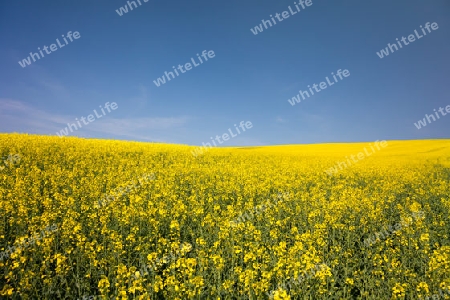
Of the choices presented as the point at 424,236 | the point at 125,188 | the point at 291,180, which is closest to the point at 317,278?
the point at 424,236

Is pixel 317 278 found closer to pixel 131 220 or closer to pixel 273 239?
pixel 273 239

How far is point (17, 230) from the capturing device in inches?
277

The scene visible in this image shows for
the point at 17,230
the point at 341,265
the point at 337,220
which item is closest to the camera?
the point at 341,265

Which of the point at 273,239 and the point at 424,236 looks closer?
the point at 424,236

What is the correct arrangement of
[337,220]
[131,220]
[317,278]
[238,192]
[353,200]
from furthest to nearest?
[238,192] < [353,200] < [337,220] < [131,220] < [317,278]

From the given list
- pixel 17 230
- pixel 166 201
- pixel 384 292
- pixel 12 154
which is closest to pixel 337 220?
pixel 384 292

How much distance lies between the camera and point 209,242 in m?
7.38

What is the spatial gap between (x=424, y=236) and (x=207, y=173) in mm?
12047

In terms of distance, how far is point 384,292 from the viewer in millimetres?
5406

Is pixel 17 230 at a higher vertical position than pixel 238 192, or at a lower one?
higher

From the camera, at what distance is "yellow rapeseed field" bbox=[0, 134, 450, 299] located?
4848 mm

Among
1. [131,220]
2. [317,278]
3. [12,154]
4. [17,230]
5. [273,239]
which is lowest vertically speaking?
[317,278]

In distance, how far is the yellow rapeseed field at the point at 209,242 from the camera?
485 cm

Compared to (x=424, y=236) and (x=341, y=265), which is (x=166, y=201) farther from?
(x=424, y=236)
